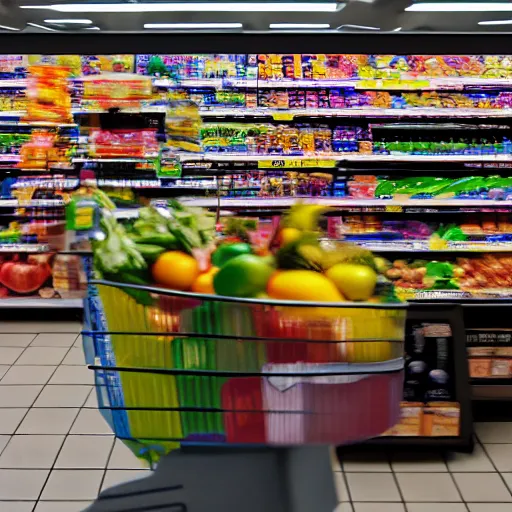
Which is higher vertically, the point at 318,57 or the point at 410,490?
the point at 318,57

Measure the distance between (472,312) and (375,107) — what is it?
5.38 feet

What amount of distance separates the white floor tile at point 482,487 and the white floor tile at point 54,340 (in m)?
2.85

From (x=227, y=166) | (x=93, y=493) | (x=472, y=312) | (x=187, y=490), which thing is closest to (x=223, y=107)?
(x=227, y=166)

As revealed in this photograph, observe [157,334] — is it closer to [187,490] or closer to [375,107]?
[187,490]

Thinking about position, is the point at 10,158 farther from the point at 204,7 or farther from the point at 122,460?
the point at 122,460

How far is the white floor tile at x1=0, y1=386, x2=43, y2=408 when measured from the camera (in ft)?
12.2

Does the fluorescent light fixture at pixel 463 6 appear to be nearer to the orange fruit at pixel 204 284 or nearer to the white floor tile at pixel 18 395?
the orange fruit at pixel 204 284

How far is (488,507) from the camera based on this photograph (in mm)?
2752

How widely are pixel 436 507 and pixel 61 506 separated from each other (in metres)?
1.59

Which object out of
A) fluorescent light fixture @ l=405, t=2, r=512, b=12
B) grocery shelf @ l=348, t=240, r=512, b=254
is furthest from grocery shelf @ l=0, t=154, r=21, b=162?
fluorescent light fixture @ l=405, t=2, r=512, b=12

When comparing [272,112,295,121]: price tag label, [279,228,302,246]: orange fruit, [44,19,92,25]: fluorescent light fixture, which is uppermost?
[44,19,92,25]: fluorescent light fixture

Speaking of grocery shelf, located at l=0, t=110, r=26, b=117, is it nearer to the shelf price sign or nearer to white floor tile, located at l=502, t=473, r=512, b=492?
the shelf price sign

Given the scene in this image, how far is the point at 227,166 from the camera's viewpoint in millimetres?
4871

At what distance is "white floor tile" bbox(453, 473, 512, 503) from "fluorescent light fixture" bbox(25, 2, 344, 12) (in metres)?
2.28
